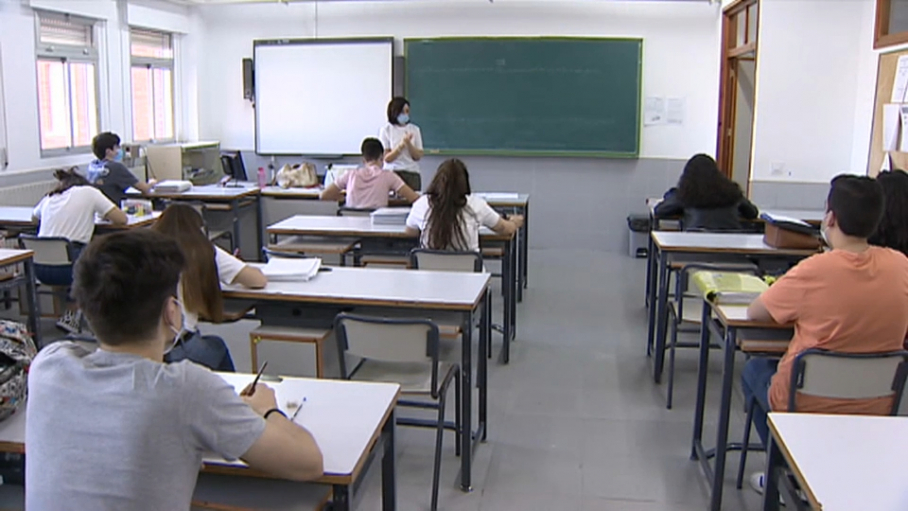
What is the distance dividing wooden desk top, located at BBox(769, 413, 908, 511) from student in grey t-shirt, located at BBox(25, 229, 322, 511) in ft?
3.98

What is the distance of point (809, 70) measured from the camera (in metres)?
6.08

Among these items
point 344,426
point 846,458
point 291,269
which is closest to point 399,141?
point 291,269

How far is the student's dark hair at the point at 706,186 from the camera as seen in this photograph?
518cm

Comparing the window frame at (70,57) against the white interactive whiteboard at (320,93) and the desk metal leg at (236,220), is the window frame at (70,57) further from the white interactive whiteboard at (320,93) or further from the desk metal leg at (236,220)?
the white interactive whiteboard at (320,93)

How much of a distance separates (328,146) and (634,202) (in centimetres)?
342

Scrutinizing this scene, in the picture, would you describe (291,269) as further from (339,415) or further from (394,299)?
(339,415)

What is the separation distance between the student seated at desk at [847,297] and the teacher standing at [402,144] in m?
4.42

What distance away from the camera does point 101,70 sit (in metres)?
7.52

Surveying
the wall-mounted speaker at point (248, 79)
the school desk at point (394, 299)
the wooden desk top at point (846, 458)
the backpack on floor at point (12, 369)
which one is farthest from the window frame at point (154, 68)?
the wooden desk top at point (846, 458)

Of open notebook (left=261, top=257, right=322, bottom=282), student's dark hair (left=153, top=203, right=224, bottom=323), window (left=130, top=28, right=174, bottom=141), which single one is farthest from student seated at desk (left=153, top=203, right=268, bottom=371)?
window (left=130, top=28, right=174, bottom=141)

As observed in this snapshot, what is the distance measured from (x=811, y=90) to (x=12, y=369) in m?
5.86

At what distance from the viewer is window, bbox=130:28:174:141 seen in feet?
27.2

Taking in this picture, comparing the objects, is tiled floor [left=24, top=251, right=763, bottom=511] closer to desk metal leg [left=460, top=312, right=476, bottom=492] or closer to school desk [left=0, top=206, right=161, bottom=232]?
desk metal leg [left=460, top=312, right=476, bottom=492]

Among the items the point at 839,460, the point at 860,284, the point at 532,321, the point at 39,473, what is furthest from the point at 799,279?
the point at 532,321
